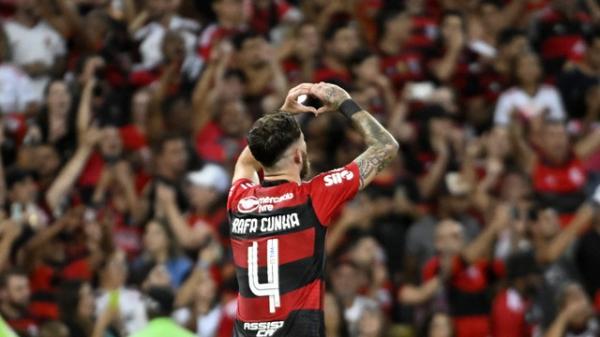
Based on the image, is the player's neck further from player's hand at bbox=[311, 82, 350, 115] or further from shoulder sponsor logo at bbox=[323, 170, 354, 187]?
player's hand at bbox=[311, 82, 350, 115]

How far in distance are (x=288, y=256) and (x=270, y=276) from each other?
133mm

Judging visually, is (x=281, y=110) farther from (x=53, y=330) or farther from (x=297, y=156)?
(x=53, y=330)

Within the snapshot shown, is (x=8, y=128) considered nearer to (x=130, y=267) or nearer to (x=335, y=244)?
(x=130, y=267)

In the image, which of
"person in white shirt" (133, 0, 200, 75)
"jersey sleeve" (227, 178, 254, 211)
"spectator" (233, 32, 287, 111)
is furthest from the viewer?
"person in white shirt" (133, 0, 200, 75)

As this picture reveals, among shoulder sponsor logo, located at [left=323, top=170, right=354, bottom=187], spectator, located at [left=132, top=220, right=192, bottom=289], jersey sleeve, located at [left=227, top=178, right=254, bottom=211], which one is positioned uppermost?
shoulder sponsor logo, located at [left=323, top=170, right=354, bottom=187]

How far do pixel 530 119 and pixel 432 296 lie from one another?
2.97 m

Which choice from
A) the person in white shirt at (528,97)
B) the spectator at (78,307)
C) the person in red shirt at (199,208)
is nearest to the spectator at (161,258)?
the person in red shirt at (199,208)

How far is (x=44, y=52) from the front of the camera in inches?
585

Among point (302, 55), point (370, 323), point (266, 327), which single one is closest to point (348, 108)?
point (266, 327)

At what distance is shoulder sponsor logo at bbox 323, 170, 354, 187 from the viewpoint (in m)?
7.21

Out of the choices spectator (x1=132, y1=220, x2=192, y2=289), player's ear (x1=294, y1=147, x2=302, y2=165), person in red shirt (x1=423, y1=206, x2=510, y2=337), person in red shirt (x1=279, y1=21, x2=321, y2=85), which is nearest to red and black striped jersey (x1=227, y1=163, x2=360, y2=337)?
player's ear (x1=294, y1=147, x2=302, y2=165)

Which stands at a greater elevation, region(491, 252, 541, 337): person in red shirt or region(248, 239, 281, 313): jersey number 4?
region(248, 239, 281, 313): jersey number 4

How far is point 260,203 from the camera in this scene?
24.0 ft

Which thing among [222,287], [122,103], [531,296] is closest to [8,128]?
[122,103]
